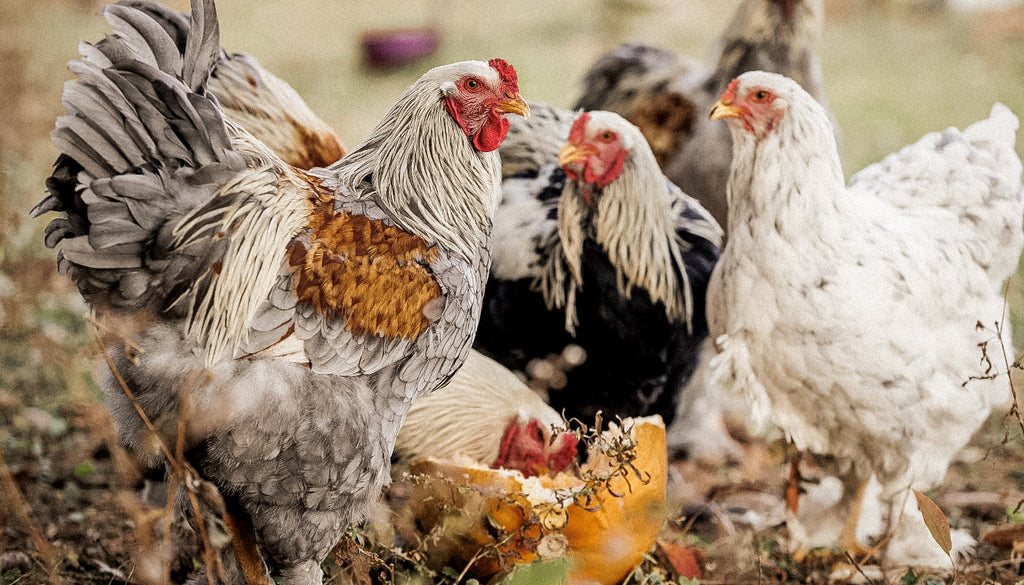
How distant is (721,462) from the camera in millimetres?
3646

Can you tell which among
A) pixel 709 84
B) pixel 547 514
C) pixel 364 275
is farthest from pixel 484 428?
pixel 709 84

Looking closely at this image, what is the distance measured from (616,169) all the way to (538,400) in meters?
0.83

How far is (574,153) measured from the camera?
2732 mm

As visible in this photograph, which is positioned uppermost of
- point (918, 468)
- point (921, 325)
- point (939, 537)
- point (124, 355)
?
point (124, 355)

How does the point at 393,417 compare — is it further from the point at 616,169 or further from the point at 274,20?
the point at 274,20

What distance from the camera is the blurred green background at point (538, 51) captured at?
661 centimetres

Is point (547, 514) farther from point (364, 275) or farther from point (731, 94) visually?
point (731, 94)

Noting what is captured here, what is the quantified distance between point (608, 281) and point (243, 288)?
1.46m

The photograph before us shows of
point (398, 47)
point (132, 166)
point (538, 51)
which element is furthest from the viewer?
point (538, 51)

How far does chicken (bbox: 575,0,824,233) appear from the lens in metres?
3.37

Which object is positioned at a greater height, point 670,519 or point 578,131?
point 578,131

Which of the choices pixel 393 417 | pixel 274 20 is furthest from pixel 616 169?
pixel 274 20

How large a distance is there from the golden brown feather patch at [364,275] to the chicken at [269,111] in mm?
885

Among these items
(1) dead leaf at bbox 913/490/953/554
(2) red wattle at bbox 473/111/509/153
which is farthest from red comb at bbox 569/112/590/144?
(1) dead leaf at bbox 913/490/953/554
